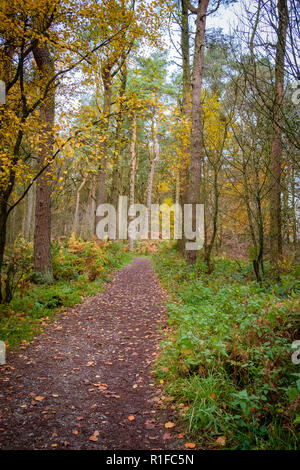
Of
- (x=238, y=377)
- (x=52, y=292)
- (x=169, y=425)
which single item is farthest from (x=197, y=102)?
(x=169, y=425)

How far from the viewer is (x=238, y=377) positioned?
127 inches

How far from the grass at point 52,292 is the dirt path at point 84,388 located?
1.13 ft

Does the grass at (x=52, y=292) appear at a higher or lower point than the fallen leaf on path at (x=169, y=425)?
higher

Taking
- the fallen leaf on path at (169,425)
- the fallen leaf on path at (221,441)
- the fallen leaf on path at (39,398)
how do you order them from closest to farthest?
the fallen leaf on path at (221,441)
the fallen leaf on path at (169,425)
the fallen leaf on path at (39,398)

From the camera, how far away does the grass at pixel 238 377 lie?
95.1 inches

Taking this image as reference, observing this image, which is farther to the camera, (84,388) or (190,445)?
(84,388)

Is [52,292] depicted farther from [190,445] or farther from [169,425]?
[190,445]

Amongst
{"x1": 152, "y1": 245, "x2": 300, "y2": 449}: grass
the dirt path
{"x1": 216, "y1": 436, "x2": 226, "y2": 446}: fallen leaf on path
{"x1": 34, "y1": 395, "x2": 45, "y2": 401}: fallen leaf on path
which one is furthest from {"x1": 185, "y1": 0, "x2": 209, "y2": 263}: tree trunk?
{"x1": 216, "y1": 436, "x2": 226, "y2": 446}: fallen leaf on path

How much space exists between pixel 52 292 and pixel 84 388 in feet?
12.8

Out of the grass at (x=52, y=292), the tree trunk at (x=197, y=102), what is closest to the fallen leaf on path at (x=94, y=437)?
the grass at (x=52, y=292)

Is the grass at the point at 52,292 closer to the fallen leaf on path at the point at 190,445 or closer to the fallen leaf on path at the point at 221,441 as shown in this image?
the fallen leaf on path at the point at 190,445

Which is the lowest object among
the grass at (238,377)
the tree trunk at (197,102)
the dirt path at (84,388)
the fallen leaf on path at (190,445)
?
the dirt path at (84,388)

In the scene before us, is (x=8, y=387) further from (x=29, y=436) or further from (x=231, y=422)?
(x=231, y=422)

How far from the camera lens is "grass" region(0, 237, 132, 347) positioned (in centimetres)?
519
